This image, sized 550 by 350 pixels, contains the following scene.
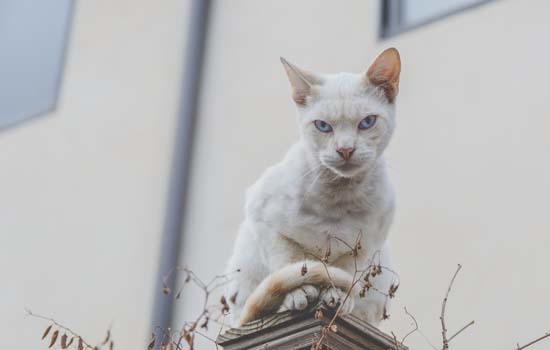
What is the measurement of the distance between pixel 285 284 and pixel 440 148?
6.69ft

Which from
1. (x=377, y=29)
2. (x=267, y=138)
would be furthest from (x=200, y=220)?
(x=377, y=29)

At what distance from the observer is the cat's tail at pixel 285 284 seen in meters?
2.15

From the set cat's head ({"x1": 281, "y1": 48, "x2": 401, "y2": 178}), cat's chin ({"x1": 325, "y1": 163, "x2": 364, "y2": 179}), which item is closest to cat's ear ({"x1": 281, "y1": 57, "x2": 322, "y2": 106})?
cat's head ({"x1": 281, "y1": 48, "x2": 401, "y2": 178})

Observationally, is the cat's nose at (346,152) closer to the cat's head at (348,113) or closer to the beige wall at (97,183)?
the cat's head at (348,113)

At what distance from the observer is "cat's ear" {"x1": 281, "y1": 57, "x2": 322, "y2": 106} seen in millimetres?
2525

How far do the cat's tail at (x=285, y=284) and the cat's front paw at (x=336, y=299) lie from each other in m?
0.02

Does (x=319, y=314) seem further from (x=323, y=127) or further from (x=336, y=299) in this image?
(x=323, y=127)

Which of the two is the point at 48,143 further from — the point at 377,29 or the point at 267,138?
the point at 377,29

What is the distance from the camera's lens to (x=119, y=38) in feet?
19.0

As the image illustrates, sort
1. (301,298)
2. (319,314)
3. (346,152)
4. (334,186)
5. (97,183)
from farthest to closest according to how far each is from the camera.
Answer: (97,183) < (334,186) < (346,152) < (301,298) < (319,314)

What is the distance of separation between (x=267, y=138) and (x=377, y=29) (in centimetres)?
77

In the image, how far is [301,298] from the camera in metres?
2.08

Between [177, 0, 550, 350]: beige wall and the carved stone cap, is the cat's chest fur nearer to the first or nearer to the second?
the carved stone cap

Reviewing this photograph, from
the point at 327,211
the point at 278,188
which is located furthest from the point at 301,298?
the point at 278,188
